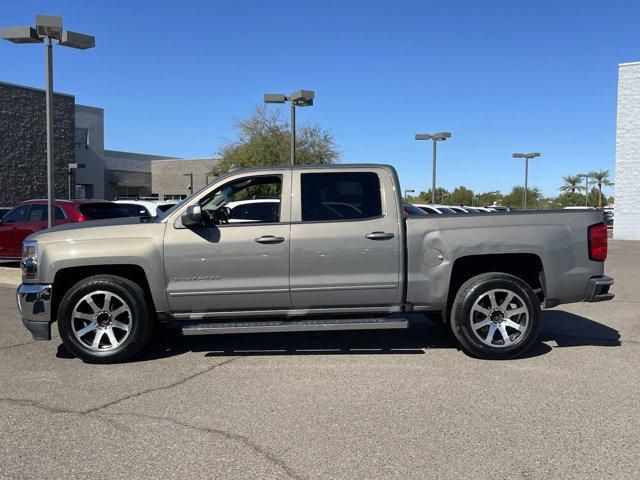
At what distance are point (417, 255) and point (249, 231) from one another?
171cm

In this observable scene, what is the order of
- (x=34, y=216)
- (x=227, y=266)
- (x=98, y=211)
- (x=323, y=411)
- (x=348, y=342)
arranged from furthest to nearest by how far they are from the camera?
(x=34, y=216), (x=98, y=211), (x=348, y=342), (x=227, y=266), (x=323, y=411)

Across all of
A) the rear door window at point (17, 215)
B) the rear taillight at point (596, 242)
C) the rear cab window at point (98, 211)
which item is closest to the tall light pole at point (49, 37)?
the rear cab window at point (98, 211)

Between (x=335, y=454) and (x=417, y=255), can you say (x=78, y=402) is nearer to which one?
(x=335, y=454)

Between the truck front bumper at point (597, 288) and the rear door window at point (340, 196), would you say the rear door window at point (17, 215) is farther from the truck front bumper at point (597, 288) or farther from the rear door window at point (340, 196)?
the truck front bumper at point (597, 288)

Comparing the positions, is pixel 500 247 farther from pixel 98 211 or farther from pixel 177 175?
pixel 177 175

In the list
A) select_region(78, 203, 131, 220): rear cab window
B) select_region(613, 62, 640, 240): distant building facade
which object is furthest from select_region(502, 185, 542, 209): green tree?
select_region(78, 203, 131, 220): rear cab window

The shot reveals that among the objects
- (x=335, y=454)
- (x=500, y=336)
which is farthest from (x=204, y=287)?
(x=500, y=336)

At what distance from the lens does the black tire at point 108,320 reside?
5.77 m

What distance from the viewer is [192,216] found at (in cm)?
568

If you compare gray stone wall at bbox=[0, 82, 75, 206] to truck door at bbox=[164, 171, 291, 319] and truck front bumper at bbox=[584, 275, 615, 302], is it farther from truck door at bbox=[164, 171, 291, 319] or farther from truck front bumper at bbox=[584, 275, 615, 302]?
truck front bumper at bbox=[584, 275, 615, 302]

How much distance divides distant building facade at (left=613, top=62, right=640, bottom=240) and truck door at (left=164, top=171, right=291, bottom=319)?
28.2 m

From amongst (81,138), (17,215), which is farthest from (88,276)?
(81,138)

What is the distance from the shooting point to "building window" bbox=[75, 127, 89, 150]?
129 ft

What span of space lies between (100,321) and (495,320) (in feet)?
13.0
